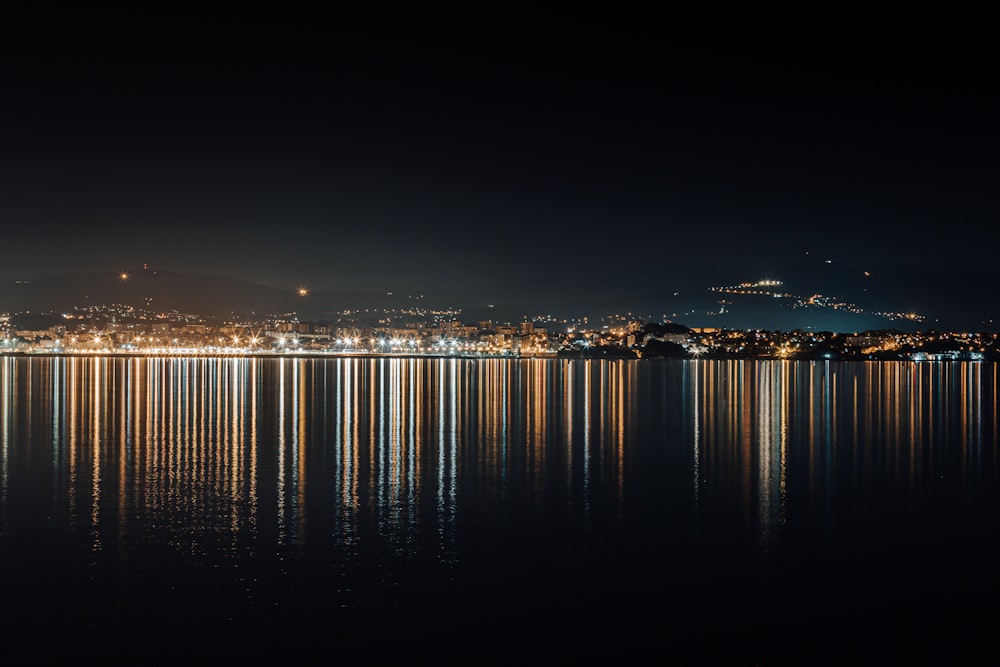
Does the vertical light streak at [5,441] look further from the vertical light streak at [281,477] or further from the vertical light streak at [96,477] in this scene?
the vertical light streak at [281,477]

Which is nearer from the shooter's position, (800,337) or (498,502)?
(498,502)

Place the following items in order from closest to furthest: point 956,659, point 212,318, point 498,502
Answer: point 956,659, point 498,502, point 212,318

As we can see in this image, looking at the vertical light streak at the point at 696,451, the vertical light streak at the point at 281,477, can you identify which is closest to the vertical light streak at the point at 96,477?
the vertical light streak at the point at 281,477

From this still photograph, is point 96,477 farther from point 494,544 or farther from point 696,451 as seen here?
point 696,451

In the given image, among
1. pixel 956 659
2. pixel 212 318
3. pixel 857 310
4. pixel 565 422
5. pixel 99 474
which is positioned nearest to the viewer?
pixel 956 659

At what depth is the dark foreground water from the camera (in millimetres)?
7805

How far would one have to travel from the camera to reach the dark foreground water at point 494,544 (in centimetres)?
780

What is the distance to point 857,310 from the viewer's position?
634ft

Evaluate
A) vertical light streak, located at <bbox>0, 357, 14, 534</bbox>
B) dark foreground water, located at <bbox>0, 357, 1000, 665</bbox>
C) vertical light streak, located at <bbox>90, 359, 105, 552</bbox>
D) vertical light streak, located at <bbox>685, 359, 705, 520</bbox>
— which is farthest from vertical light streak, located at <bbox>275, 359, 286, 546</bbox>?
vertical light streak, located at <bbox>685, 359, 705, 520</bbox>

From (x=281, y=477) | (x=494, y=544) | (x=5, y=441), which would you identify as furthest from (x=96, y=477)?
(x=494, y=544)

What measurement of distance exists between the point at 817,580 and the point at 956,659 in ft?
6.33

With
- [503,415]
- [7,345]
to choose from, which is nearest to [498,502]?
[503,415]

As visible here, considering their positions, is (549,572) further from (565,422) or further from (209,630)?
(565,422)

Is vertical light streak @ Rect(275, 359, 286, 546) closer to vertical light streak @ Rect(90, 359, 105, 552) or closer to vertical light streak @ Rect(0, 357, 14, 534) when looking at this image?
vertical light streak @ Rect(90, 359, 105, 552)
